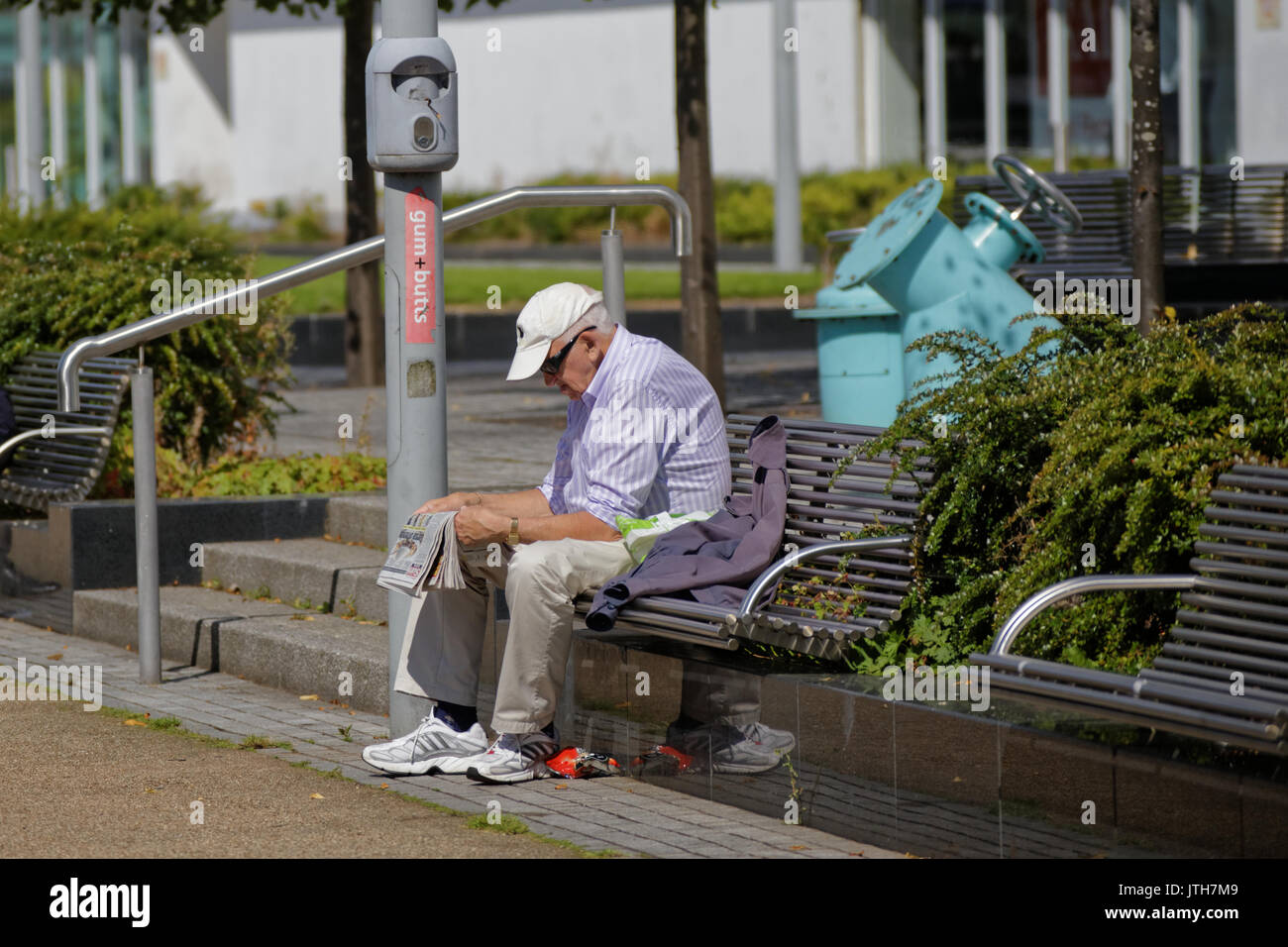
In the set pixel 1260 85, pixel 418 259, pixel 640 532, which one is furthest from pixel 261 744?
pixel 1260 85

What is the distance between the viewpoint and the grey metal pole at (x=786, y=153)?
20.9 metres

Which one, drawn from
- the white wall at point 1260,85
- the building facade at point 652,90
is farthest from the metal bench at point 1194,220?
the white wall at point 1260,85

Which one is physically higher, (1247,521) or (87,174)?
(87,174)

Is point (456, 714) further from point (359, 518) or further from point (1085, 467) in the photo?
point (359, 518)

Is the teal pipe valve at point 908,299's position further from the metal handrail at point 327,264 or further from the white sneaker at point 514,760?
the white sneaker at point 514,760

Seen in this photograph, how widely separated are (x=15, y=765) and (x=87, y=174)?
3218 cm

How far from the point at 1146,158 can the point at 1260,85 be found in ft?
54.6

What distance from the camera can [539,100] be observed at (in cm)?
3030

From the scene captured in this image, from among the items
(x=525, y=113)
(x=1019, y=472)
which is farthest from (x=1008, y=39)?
(x=1019, y=472)

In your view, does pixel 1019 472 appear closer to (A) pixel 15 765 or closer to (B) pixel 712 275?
(A) pixel 15 765

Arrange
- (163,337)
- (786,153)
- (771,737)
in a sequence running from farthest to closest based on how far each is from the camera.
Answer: (786,153), (163,337), (771,737)
